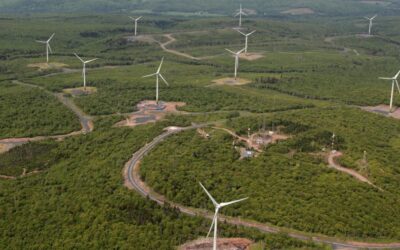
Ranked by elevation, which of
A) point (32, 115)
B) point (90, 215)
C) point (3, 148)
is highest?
point (32, 115)

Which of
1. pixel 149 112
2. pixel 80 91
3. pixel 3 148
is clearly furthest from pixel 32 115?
pixel 80 91

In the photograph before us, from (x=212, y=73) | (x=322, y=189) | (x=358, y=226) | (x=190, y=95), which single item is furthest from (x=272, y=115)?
(x=212, y=73)

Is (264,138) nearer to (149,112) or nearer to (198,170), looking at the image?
(198,170)

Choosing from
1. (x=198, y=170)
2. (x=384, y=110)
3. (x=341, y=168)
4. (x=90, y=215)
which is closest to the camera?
(x=90, y=215)

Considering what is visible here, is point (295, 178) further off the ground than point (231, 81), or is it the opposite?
point (295, 178)

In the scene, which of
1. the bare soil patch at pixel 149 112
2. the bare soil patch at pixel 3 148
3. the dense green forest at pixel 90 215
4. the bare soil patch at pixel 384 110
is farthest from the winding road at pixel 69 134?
the bare soil patch at pixel 384 110

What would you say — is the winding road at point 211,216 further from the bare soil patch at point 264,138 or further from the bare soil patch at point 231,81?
the bare soil patch at point 231,81

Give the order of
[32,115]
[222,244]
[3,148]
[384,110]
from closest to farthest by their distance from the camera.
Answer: [222,244], [3,148], [32,115], [384,110]

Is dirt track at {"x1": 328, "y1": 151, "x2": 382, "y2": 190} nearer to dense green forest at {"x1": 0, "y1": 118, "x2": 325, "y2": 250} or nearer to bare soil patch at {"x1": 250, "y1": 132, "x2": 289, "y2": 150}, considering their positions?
bare soil patch at {"x1": 250, "y1": 132, "x2": 289, "y2": 150}
